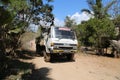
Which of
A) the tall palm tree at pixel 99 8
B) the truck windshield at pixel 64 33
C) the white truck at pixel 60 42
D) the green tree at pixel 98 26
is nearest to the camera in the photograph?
the white truck at pixel 60 42

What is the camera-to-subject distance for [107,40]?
30625 millimetres

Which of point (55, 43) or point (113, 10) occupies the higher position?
point (113, 10)

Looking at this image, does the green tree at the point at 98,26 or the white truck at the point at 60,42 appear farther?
the green tree at the point at 98,26

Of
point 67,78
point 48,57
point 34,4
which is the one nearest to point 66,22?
point 34,4

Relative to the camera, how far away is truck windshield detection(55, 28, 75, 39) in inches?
773

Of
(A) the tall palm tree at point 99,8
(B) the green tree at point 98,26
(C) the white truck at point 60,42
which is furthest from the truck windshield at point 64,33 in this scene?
(A) the tall palm tree at point 99,8

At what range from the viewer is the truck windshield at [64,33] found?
19.6m

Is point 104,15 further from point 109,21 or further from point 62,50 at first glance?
point 62,50

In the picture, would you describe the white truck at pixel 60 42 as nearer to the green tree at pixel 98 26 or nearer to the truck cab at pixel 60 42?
the truck cab at pixel 60 42

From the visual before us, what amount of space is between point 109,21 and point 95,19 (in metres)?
1.72

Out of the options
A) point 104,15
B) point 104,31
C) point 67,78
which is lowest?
point 67,78

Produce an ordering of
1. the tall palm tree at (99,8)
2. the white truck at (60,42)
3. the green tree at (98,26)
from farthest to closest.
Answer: the tall palm tree at (99,8), the green tree at (98,26), the white truck at (60,42)

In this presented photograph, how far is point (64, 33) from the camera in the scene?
65.5 ft

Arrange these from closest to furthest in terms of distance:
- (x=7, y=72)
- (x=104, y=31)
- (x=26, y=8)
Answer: (x=7, y=72) < (x=26, y=8) < (x=104, y=31)
